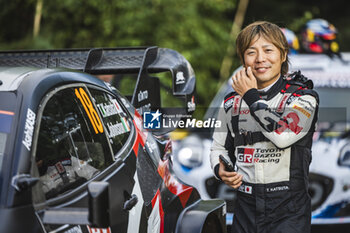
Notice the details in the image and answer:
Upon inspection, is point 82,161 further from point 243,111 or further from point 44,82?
point 243,111

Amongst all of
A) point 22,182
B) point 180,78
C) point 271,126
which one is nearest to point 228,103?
point 271,126

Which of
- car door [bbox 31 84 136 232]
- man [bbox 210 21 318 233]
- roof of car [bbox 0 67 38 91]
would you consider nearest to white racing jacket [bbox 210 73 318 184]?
man [bbox 210 21 318 233]

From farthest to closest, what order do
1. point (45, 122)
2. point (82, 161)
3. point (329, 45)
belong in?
point (329, 45)
point (82, 161)
point (45, 122)

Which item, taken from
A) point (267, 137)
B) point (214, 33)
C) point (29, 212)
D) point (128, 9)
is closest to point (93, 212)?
point (29, 212)

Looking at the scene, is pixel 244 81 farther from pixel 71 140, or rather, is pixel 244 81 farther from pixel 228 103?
pixel 71 140

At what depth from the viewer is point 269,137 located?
9.80ft

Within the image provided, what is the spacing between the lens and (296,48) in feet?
27.9

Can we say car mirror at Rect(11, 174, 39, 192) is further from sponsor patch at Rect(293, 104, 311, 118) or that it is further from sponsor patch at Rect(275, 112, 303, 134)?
sponsor patch at Rect(293, 104, 311, 118)

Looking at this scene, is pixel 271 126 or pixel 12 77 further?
pixel 271 126

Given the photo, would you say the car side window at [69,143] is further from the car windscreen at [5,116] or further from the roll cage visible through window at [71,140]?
the car windscreen at [5,116]

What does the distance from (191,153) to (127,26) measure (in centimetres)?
691

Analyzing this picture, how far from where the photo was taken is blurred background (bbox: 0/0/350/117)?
41.4 ft

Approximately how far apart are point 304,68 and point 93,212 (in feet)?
18.0

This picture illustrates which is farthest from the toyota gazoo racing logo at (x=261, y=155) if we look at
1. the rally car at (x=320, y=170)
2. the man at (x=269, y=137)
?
the rally car at (x=320, y=170)
